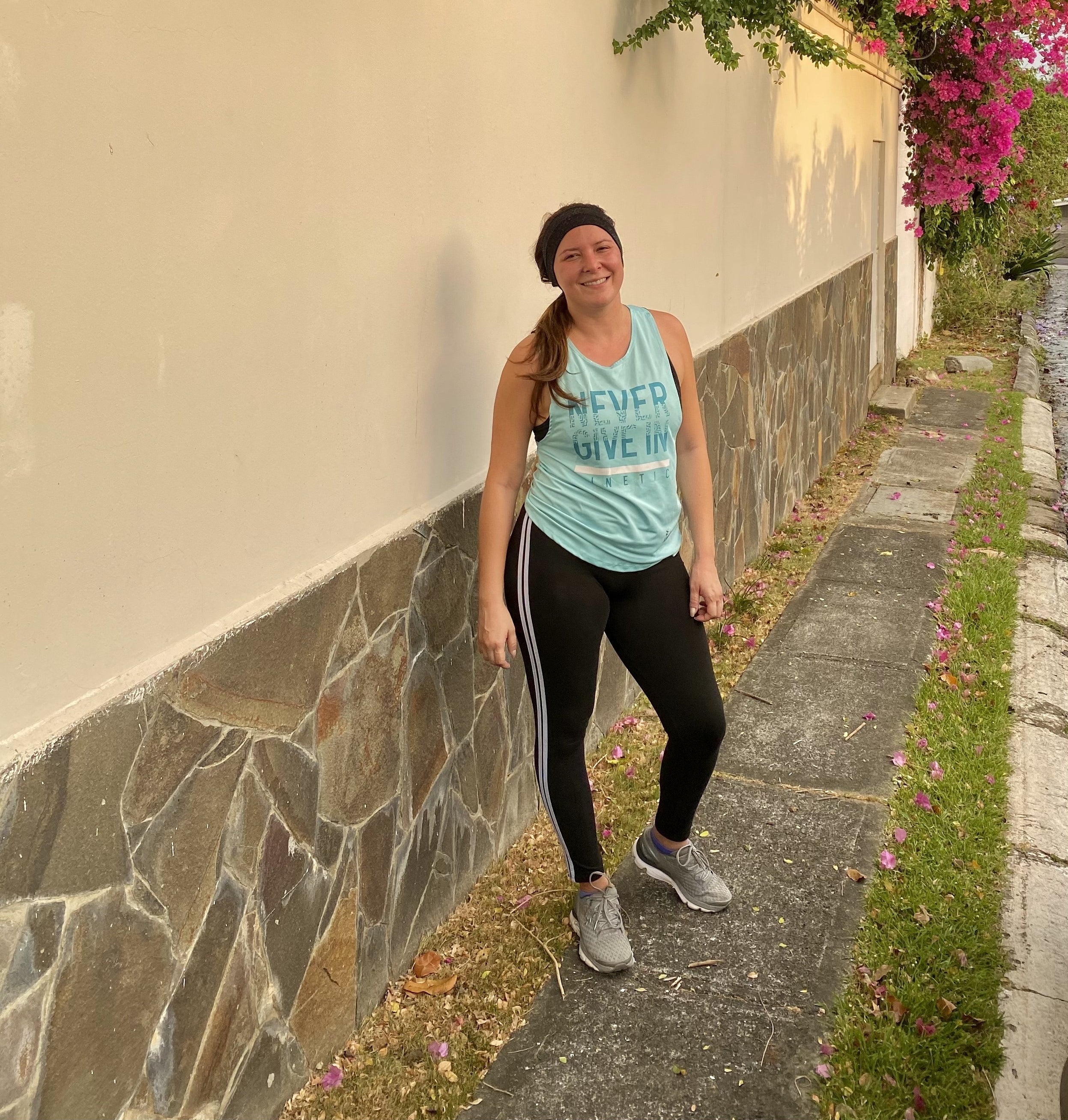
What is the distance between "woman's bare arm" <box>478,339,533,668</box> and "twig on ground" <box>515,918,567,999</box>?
32.2 inches

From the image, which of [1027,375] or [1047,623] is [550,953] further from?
[1027,375]

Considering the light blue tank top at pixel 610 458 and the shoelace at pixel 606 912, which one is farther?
the shoelace at pixel 606 912

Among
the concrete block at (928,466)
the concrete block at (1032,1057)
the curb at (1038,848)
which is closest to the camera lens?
the concrete block at (1032,1057)

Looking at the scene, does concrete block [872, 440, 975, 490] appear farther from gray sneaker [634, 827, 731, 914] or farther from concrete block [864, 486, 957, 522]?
gray sneaker [634, 827, 731, 914]

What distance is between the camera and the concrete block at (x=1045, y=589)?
545cm

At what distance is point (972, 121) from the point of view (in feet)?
34.0

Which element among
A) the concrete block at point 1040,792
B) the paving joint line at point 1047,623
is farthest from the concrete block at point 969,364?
the concrete block at point 1040,792

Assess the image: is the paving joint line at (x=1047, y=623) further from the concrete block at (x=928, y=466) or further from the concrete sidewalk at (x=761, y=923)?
the concrete block at (x=928, y=466)

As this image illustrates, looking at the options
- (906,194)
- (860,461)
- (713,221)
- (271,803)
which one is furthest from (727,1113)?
(906,194)

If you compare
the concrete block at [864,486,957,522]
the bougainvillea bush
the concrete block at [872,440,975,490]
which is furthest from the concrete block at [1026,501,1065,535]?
the bougainvillea bush

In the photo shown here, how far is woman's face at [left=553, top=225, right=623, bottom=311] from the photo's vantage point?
2.77 m

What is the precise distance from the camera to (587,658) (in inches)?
112

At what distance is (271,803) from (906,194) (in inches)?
421

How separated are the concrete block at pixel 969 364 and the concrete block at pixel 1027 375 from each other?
29 cm
